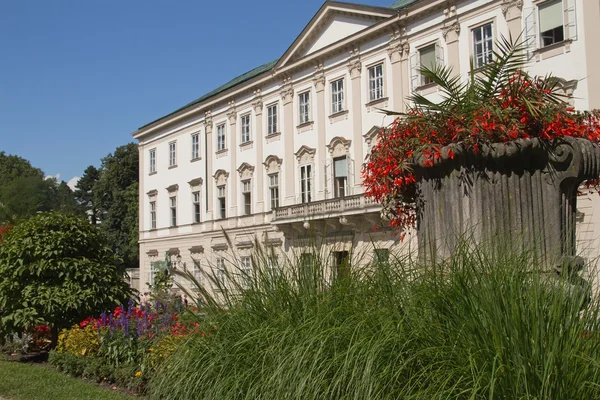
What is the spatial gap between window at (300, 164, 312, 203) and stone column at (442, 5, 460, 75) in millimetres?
9391

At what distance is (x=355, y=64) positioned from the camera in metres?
29.2

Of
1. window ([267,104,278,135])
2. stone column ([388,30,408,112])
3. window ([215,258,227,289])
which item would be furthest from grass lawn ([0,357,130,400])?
window ([267,104,278,135])

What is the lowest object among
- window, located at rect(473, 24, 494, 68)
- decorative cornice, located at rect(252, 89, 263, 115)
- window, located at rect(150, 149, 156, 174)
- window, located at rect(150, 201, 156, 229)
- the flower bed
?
the flower bed

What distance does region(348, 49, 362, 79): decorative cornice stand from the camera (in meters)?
29.1

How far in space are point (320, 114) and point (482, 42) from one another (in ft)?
31.0

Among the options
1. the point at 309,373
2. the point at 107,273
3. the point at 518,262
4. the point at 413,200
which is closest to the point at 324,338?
the point at 309,373

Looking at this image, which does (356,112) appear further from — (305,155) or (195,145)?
(195,145)

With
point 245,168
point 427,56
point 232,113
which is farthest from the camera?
point 232,113

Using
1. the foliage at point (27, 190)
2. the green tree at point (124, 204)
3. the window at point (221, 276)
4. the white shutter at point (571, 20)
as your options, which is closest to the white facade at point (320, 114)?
the white shutter at point (571, 20)

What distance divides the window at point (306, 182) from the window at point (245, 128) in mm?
5341

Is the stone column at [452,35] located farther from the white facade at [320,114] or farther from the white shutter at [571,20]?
the white shutter at [571,20]

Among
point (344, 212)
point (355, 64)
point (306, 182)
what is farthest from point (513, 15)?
point (306, 182)

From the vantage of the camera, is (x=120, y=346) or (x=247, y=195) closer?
(x=120, y=346)

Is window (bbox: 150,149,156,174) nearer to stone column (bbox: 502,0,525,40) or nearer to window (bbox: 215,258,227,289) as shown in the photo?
stone column (bbox: 502,0,525,40)
